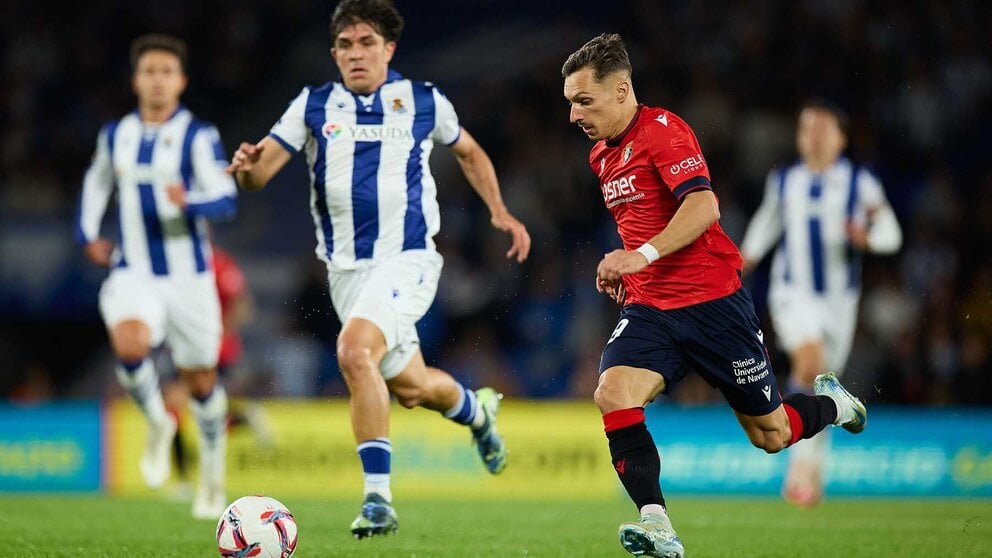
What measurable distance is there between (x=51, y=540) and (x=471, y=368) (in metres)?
7.54

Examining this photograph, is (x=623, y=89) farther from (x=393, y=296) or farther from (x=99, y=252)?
→ (x=99, y=252)

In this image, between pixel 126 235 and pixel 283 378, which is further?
pixel 283 378

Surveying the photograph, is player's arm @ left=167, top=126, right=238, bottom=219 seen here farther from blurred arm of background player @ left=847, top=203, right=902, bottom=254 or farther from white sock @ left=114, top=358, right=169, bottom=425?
blurred arm of background player @ left=847, top=203, right=902, bottom=254

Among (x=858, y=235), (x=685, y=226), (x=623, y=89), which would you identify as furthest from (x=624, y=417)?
(x=858, y=235)

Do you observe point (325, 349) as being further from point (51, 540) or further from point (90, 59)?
point (51, 540)

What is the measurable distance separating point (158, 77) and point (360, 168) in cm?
255

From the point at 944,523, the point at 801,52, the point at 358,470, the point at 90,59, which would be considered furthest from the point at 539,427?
the point at 90,59

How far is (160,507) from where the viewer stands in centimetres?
925

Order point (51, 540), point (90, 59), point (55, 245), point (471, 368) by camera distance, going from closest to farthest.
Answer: point (51, 540) < point (471, 368) < point (55, 245) < point (90, 59)

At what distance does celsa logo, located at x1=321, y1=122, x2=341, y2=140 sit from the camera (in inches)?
257

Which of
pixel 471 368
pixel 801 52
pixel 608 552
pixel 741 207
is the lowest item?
pixel 608 552

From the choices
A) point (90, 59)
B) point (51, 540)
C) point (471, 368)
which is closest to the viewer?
point (51, 540)

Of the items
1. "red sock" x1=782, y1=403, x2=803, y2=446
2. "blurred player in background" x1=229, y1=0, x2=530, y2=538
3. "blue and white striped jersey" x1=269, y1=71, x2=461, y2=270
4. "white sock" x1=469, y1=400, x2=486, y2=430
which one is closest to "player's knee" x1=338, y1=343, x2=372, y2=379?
"blurred player in background" x1=229, y1=0, x2=530, y2=538

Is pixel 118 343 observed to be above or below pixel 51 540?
above
